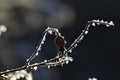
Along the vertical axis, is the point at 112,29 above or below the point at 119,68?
above

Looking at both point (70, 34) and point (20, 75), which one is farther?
point (70, 34)

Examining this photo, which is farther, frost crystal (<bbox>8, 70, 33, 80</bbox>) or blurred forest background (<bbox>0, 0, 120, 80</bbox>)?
blurred forest background (<bbox>0, 0, 120, 80</bbox>)

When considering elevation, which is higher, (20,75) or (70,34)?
(70,34)

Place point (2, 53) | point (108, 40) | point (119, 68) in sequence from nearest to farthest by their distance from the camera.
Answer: point (2, 53)
point (119, 68)
point (108, 40)

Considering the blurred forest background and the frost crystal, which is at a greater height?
the blurred forest background

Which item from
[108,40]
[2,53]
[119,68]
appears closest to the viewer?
[2,53]

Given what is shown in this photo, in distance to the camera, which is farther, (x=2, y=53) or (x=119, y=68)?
(x=119, y=68)

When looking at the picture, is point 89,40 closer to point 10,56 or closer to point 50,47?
point 50,47

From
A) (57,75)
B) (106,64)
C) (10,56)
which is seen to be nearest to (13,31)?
(10,56)
